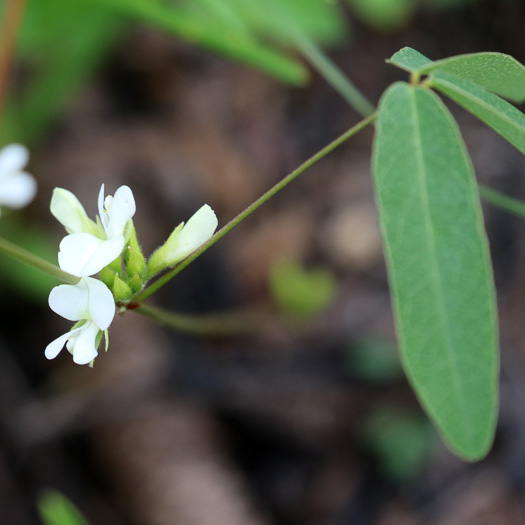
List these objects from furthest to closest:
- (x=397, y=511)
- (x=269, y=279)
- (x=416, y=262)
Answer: (x=269, y=279) → (x=397, y=511) → (x=416, y=262)

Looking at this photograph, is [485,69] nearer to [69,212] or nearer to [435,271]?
[435,271]

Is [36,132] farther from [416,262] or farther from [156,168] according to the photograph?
[416,262]

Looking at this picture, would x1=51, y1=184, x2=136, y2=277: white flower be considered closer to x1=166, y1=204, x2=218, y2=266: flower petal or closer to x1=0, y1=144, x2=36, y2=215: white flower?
x1=166, y1=204, x2=218, y2=266: flower petal

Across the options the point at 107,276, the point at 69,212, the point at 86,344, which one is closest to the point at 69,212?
the point at 69,212

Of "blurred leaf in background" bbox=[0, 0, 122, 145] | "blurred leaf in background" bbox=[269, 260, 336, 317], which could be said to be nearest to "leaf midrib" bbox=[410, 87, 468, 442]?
"blurred leaf in background" bbox=[269, 260, 336, 317]

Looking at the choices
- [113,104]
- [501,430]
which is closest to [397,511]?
[501,430]

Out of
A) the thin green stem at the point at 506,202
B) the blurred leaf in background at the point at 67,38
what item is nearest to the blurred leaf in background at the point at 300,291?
the blurred leaf in background at the point at 67,38

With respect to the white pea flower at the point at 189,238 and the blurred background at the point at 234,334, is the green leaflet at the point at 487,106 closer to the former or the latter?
the white pea flower at the point at 189,238

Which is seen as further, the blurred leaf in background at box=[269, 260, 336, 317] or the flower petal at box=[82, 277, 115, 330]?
the blurred leaf in background at box=[269, 260, 336, 317]
